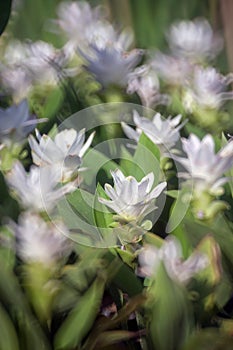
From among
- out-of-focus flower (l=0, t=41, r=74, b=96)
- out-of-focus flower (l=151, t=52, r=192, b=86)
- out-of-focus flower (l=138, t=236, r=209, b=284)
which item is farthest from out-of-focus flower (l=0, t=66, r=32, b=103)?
out-of-focus flower (l=138, t=236, r=209, b=284)

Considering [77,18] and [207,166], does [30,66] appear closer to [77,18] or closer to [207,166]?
[77,18]

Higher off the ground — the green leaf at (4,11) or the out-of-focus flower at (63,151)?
the green leaf at (4,11)

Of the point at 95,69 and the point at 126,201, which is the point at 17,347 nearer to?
the point at 126,201

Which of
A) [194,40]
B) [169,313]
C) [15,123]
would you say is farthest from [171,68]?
[169,313]

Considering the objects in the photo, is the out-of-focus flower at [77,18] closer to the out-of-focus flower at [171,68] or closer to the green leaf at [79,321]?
Result: the out-of-focus flower at [171,68]

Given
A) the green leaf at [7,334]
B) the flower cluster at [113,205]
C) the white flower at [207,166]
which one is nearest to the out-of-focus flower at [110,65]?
the flower cluster at [113,205]

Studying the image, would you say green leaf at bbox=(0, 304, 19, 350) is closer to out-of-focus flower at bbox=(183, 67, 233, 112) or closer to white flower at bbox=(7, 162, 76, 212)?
white flower at bbox=(7, 162, 76, 212)

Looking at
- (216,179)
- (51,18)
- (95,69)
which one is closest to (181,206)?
(216,179)
